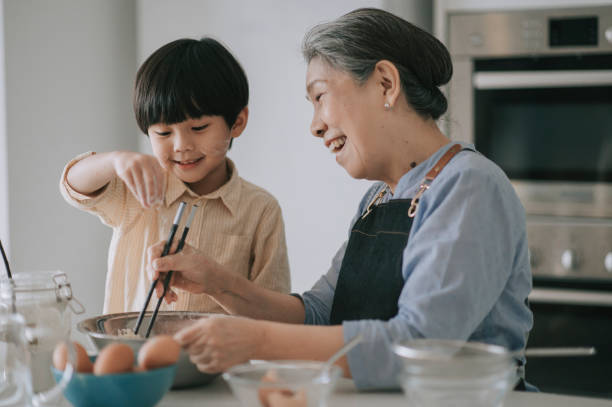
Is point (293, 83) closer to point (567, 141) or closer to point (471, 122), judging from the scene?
point (471, 122)

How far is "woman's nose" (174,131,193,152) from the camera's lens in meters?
1.52

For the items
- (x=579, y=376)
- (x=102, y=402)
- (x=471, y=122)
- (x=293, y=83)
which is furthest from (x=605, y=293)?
(x=102, y=402)

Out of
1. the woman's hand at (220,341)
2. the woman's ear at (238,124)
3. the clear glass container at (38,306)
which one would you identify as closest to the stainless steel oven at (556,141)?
the woman's ear at (238,124)

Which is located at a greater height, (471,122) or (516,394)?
(471,122)

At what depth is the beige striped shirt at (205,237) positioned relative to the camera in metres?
1.62

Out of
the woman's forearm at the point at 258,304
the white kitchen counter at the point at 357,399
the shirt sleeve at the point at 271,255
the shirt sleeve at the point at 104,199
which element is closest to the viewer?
the white kitchen counter at the point at 357,399

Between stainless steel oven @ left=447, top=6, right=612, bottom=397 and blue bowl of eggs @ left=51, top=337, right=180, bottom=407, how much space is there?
155 centimetres

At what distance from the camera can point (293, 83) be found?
239cm

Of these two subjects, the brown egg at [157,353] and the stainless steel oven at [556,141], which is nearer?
the brown egg at [157,353]

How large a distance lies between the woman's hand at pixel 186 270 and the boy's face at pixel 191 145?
25 centimetres

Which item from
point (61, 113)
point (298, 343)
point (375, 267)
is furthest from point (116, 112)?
point (298, 343)

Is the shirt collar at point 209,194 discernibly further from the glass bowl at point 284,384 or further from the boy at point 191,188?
the glass bowl at point 284,384

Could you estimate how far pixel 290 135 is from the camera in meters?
2.40

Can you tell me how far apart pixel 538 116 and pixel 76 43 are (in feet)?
5.05
